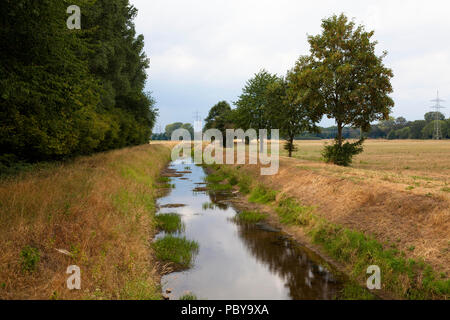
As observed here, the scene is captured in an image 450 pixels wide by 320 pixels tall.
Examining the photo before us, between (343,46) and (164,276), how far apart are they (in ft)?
85.5

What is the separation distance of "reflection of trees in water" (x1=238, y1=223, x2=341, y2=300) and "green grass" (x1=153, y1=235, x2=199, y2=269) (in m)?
2.25

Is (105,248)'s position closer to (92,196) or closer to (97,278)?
(97,278)

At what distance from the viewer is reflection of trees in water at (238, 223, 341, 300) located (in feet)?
25.6

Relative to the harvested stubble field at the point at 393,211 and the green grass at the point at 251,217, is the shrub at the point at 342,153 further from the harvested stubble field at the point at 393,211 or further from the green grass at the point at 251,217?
the green grass at the point at 251,217

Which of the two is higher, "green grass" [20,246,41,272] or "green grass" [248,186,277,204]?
"green grass" [20,246,41,272]

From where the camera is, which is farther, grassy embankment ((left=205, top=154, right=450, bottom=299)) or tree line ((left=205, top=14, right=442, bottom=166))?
tree line ((left=205, top=14, right=442, bottom=166))

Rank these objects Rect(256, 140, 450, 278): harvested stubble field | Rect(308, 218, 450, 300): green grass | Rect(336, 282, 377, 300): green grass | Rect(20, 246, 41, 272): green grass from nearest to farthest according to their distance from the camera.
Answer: Rect(20, 246, 41, 272): green grass < Rect(308, 218, 450, 300): green grass < Rect(336, 282, 377, 300): green grass < Rect(256, 140, 450, 278): harvested stubble field

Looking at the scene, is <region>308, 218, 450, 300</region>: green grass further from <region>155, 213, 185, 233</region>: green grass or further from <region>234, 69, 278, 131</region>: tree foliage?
<region>234, 69, 278, 131</region>: tree foliage

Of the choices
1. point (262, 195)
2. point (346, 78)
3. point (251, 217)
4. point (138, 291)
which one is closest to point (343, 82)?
point (346, 78)

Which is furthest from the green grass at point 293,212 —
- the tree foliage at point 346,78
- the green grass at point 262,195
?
the tree foliage at point 346,78

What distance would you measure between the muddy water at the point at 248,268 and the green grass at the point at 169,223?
1.44ft

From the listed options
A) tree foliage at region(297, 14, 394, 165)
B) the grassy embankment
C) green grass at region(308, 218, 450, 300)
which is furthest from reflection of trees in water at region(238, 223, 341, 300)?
tree foliage at region(297, 14, 394, 165)

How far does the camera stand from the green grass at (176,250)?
964cm

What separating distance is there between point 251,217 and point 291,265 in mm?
5721
